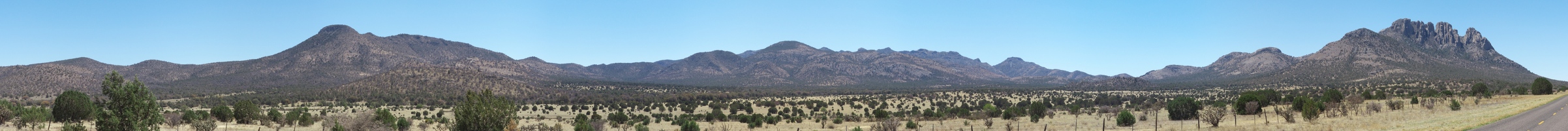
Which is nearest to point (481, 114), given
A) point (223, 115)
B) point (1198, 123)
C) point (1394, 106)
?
point (1198, 123)

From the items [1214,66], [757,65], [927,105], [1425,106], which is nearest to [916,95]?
[927,105]

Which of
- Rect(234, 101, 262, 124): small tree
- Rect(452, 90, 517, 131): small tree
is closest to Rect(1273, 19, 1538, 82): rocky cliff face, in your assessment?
Result: Rect(452, 90, 517, 131): small tree

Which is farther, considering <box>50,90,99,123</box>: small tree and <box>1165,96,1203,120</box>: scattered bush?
<box>1165,96,1203,120</box>: scattered bush

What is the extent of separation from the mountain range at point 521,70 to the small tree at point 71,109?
181 ft

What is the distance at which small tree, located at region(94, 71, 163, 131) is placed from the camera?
21.2m

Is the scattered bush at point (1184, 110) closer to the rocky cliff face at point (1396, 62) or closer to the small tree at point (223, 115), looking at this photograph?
the small tree at point (223, 115)

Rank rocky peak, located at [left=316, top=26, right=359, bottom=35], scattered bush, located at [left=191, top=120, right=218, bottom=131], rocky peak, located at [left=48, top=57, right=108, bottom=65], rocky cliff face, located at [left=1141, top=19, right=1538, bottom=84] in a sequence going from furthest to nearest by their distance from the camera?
rocky peak, located at [left=316, top=26, right=359, bottom=35] → rocky peak, located at [left=48, top=57, right=108, bottom=65] → rocky cliff face, located at [left=1141, top=19, right=1538, bottom=84] → scattered bush, located at [left=191, top=120, right=218, bottom=131]

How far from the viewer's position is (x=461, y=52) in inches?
7411

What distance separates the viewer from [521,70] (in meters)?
160

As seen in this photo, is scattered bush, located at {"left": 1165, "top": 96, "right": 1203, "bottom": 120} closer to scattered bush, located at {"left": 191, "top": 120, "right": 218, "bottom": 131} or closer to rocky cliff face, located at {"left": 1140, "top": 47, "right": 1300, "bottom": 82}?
scattered bush, located at {"left": 191, "top": 120, "right": 218, "bottom": 131}

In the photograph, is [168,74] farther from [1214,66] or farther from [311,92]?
[1214,66]

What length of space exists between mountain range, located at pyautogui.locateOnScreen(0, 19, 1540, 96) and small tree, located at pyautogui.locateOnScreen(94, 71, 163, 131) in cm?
7288

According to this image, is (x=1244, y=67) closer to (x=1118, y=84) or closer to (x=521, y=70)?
(x=1118, y=84)

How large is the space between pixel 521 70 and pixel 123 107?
142506 millimetres
